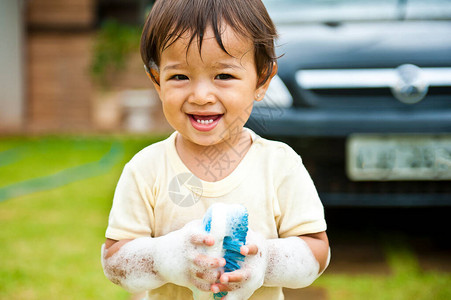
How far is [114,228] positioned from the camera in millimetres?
1320

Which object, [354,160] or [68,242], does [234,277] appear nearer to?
[354,160]

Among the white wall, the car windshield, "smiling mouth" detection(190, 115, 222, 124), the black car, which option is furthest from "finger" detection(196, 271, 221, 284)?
the white wall

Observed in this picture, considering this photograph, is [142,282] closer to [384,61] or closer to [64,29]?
[384,61]

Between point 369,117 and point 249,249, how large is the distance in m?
1.78

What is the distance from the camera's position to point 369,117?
9.12 ft

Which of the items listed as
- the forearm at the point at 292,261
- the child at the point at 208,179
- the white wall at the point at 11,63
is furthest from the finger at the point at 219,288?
the white wall at the point at 11,63

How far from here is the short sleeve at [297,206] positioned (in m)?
1.32

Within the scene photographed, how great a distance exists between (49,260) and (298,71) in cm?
181

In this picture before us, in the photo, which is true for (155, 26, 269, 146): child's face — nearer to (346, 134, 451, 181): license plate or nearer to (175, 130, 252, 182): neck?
(175, 130, 252, 182): neck

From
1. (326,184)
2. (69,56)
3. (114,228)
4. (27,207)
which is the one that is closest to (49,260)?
(27,207)

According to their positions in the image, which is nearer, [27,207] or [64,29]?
[27,207]

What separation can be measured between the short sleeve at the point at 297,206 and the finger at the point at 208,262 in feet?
0.79

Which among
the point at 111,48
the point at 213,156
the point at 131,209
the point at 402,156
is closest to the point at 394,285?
the point at 402,156

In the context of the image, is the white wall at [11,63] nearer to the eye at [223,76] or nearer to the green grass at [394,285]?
the green grass at [394,285]
